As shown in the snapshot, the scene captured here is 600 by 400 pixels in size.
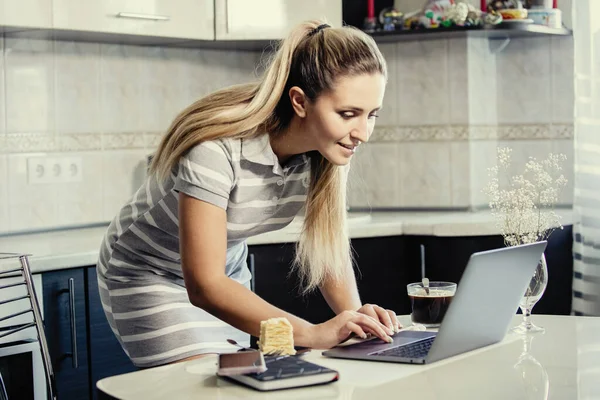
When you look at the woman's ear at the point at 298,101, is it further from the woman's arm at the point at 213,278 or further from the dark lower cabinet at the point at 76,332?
the dark lower cabinet at the point at 76,332

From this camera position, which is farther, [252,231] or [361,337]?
[252,231]

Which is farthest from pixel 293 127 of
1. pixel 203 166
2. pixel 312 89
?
pixel 203 166

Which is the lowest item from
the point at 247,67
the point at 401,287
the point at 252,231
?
the point at 401,287

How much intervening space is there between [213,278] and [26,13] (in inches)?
55.9

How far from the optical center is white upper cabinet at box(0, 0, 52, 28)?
8.87 ft

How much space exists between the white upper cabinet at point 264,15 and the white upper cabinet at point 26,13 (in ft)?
2.01

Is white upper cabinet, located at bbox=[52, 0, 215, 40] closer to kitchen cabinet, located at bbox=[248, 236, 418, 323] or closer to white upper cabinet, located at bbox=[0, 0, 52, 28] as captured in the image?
white upper cabinet, located at bbox=[0, 0, 52, 28]

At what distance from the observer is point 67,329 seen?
254cm

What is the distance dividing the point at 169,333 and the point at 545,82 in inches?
85.2

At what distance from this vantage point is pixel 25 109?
3.00 m

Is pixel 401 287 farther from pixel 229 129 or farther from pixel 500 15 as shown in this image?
pixel 229 129

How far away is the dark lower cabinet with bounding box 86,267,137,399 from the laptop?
1.19 meters

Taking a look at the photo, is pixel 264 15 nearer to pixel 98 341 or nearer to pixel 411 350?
pixel 98 341

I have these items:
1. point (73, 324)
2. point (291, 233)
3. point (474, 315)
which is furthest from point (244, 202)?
point (291, 233)
